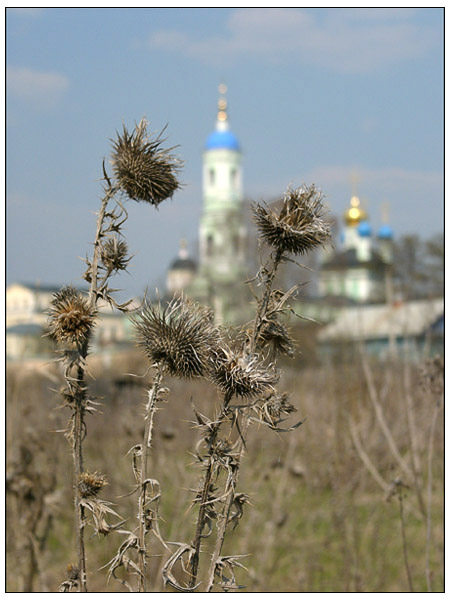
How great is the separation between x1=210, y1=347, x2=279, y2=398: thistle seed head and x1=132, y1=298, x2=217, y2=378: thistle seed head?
46 millimetres

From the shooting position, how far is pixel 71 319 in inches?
73.0

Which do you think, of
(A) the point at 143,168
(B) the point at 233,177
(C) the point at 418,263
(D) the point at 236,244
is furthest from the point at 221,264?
(A) the point at 143,168

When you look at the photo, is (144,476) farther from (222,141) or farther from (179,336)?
(222,141)

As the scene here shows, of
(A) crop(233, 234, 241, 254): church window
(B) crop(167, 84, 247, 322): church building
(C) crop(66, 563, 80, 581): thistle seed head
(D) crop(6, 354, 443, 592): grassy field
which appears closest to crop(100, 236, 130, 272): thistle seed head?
(C) crop(66, 563, 80, 581): thistle seed head

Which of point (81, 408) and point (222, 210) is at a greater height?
point (222, 210)

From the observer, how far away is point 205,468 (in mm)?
1711

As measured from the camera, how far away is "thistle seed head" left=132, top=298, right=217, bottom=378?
1762mm

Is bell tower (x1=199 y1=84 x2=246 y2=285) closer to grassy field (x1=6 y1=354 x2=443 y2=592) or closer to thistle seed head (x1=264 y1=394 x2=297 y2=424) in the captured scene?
grassy field (x1=6 y1=354 x2=443 y2=592)

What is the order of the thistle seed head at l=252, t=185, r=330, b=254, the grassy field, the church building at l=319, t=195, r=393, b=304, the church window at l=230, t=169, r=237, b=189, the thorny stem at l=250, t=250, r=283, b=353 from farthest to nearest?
the church window at l=230, t=169, r=237, b=189
the church building at l=319, t=195, r=393, b=304
the grassy field
the thistle seed head at l=252, t=185, r=330, b=254
the thorny stem at l=250, t=250, r=283, b=353

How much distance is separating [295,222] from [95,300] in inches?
19.4

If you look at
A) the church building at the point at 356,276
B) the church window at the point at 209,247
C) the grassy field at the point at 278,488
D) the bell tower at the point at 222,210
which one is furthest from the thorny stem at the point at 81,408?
the church window at the point at 209,247

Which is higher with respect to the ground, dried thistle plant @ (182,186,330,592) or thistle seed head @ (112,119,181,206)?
thistle seed head @ (112,119,181,206)

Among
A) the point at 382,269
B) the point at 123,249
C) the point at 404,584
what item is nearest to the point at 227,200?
the point at 382,269

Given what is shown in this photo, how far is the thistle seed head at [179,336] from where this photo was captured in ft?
5.78
